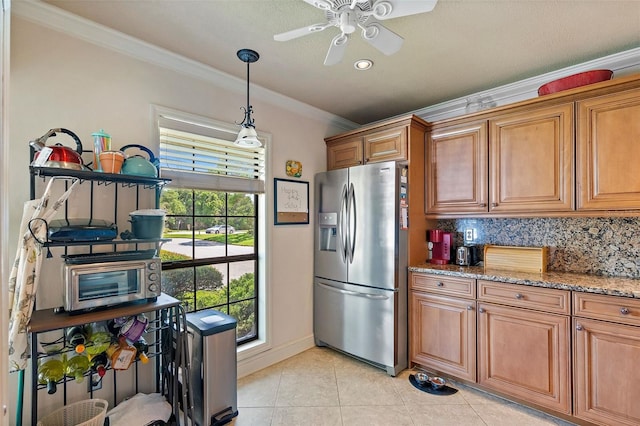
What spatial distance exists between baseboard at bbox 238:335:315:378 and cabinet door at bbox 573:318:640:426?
2.17m

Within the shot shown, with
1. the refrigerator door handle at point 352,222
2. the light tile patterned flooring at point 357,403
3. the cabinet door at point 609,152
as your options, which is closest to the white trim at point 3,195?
the light tile patterned flooring at point 357,403

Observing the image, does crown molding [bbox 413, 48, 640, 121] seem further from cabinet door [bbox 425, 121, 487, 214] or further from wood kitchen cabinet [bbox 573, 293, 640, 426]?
wood kitchen cabinet [bbox 573, 293, 640, 426]

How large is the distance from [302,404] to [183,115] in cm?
234

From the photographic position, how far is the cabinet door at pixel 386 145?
278 centimetres

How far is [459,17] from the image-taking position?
178 cm

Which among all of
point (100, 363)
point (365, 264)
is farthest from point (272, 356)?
point (100, 363)

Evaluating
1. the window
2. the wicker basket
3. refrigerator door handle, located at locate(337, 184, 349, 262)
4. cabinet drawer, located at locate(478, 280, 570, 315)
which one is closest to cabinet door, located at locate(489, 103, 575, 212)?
cabinet drawer, located at locate(478, 280, 570, 315)

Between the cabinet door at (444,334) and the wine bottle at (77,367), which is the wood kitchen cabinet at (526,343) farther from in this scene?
the wine bottle at (77,367)

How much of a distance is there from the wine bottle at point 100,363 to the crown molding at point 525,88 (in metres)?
3.38

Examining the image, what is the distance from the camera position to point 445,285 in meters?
2.53

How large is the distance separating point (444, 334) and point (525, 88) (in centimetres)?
223

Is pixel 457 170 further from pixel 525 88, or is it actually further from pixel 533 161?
pixel 525 88

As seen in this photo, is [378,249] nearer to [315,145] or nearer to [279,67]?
[315,145]

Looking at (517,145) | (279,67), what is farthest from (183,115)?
(517,145)
